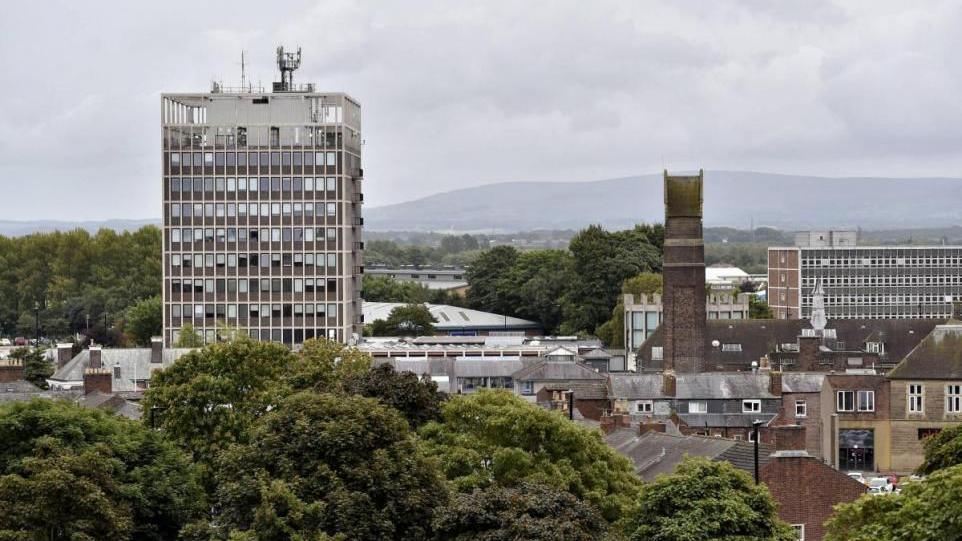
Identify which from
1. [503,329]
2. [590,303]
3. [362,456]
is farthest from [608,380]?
[503,329]

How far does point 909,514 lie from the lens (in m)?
41.7

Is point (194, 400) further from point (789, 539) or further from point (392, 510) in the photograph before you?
point (789, 539)

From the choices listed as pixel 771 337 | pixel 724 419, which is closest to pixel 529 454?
pixel 724 419

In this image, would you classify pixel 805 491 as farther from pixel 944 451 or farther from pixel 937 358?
pixel 937 358

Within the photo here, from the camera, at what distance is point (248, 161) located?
14862 cm

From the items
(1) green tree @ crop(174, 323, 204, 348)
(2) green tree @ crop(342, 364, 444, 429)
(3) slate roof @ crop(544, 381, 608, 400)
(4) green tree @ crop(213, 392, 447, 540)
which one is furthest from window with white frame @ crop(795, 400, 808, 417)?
(1) green tree @ crop(174, 323, 204, 348)

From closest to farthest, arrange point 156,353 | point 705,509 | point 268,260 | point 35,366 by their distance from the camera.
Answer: point 705,509 → point 35,366 → point 156,353 → point 268,260

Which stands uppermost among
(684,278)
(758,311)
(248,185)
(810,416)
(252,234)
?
(248,185)

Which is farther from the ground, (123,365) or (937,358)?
(937,358)

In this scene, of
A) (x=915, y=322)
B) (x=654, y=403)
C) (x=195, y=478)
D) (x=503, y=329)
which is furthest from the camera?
(x=503, y=329)

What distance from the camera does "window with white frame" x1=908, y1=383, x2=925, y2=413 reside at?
93625 millimetres

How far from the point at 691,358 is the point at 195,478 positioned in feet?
187

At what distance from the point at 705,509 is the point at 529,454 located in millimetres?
9684

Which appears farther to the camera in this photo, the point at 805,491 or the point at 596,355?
the point at 596,355
